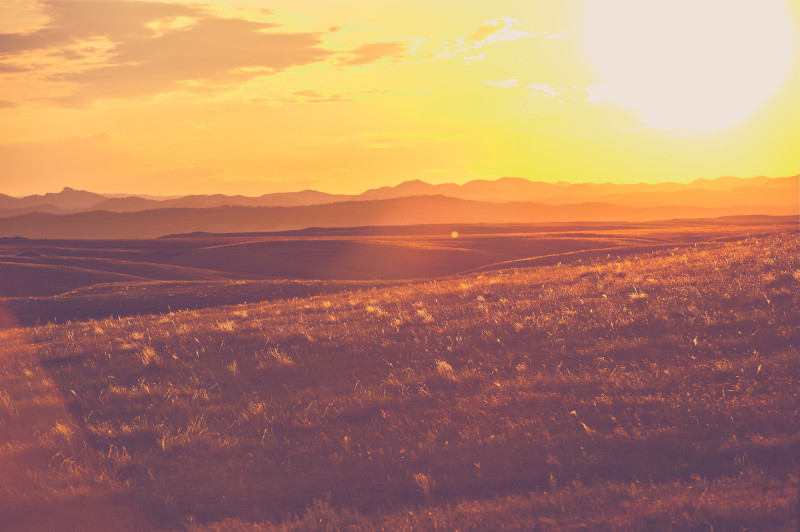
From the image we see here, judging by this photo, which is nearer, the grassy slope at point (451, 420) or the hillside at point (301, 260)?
the grassy slope at point (451, 420)

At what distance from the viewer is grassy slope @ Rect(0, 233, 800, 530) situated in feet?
24.0

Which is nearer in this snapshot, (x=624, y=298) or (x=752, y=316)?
(x=752, y=316)

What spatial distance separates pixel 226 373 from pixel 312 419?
12.7 ft

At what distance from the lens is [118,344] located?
17.8 metres

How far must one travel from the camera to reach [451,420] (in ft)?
32.3

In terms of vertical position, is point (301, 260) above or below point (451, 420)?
above

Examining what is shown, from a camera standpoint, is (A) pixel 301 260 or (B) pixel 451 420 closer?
(B) pixel 451 420

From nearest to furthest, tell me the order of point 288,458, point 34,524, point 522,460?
point 34,524
point 522,460
point 288,458

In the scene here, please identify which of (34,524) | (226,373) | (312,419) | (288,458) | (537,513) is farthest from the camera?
(226,373)

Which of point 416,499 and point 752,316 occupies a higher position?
point 752,316

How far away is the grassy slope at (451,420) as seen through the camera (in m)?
7.30

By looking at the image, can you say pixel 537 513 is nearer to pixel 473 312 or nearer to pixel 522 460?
pixel 522 460

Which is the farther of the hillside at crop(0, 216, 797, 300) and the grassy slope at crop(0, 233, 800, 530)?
the hillside at crop(0, 216, 797, 300)

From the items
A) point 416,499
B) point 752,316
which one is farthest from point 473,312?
point 416,499
